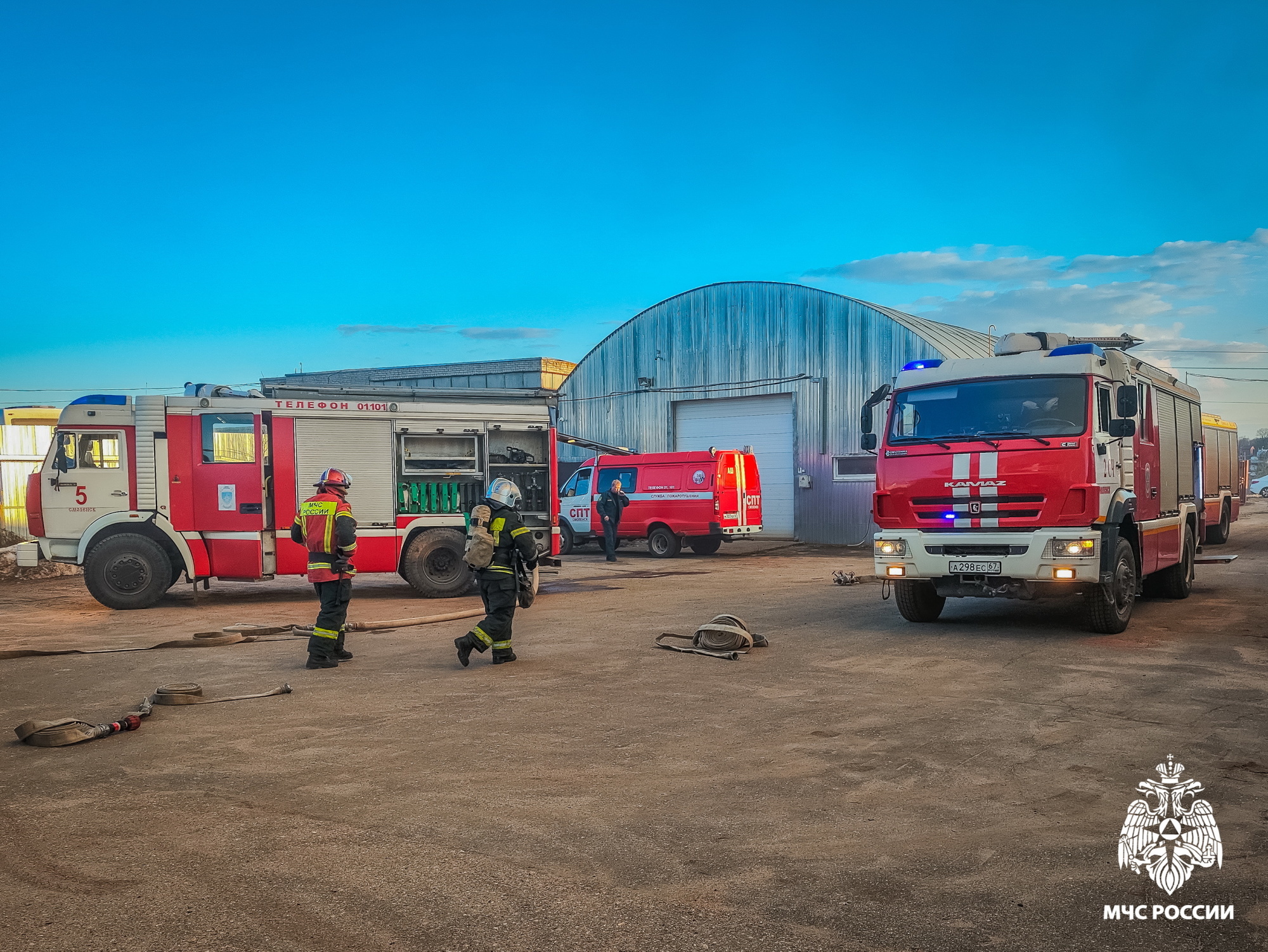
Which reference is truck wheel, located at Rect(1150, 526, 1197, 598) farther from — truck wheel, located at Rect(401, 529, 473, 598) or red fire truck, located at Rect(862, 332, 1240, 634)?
truck wheel, located at Rect(401, 529, 473, 598)

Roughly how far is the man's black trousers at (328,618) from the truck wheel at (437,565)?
5.69 metres

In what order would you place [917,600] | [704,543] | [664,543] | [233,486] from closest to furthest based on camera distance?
[917,600] → [233,486] → [664,543] → [704,543]

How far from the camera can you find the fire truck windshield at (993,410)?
1014 cm

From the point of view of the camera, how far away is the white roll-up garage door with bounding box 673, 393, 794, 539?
2805 cm

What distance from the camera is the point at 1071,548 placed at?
9.87m

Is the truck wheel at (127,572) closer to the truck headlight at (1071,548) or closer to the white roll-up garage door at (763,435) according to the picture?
the truck headlight at (1071,548)

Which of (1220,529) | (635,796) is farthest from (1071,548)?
(1220,529)

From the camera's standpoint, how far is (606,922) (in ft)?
12.0

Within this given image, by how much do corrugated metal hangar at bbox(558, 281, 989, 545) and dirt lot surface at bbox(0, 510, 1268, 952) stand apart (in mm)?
16486

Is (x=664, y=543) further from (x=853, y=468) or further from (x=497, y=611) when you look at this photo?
(x=497, y=611)

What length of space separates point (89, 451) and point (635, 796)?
38.5ft

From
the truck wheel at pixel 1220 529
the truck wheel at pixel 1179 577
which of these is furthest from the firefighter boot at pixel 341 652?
the truck wheel at pixel 1220 529

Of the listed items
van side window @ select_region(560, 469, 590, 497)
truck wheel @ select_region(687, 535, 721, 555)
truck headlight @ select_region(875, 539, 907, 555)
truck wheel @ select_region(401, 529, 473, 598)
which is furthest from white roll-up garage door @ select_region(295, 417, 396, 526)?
van side window @ select_region(560, 469, 590, 497)

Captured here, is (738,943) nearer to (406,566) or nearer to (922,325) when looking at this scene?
(406,566)
